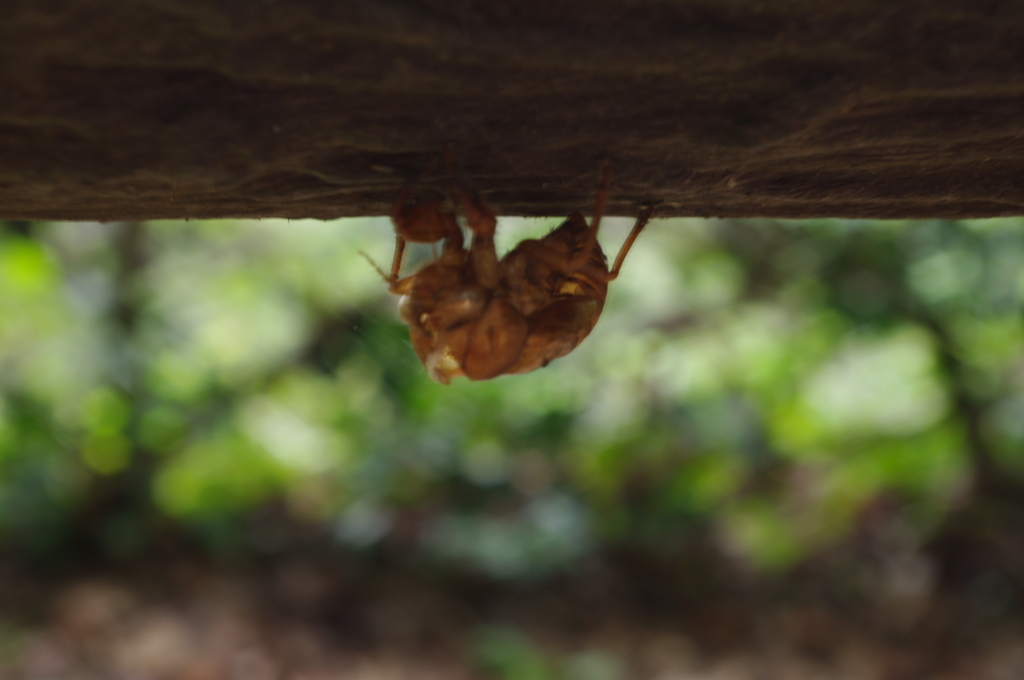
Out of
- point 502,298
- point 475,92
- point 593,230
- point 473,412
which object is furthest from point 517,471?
point 475,92

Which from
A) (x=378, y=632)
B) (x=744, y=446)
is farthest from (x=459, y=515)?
(x=744, y=446)

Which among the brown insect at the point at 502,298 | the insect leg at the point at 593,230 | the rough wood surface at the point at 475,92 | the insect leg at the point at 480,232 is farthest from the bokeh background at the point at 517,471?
the rough wood surface at the point at 475,92

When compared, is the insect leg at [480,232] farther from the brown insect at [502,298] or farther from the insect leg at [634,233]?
the insect leg at [634,233]

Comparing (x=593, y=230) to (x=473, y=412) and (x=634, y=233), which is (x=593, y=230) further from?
(x=473, y=412)

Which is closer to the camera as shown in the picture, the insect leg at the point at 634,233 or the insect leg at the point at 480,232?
the insect leg at the point at 480,232

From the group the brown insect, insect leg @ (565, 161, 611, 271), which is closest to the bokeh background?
the brown insect

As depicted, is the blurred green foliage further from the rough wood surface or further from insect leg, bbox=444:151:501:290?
the rough wood surface
